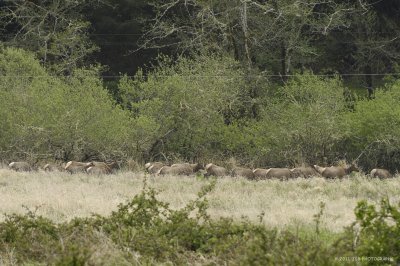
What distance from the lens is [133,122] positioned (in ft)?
83.6

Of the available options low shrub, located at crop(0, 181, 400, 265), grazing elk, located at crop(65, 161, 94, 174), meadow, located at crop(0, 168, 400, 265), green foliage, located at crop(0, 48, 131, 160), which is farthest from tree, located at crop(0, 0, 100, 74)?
low shrub, located at crop(0, 181, 400, 265)

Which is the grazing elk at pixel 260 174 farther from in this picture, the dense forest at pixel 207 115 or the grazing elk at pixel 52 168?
the grazing elk at pixel 52 168

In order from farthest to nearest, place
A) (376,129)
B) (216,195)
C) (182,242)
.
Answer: (376,129) < (216,195) < (182,242)

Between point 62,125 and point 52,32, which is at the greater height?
point 52,32

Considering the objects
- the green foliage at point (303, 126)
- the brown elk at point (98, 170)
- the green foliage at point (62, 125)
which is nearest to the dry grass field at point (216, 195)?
the brown elk at point (98, 170)

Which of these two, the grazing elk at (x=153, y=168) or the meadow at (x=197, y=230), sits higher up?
the meadow at (x=197, y=230)

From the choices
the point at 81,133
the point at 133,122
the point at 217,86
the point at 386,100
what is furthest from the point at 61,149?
the point at 386,100

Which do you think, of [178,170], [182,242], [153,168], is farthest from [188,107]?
[182,242]

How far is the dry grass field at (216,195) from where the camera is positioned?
1275 centimetres

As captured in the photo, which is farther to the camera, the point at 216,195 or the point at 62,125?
the point at 62,125

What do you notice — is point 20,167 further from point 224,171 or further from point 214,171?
point 224,171

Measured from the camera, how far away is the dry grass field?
12.8 m

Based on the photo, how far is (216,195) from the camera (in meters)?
15.9

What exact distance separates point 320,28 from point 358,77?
6.82 m
